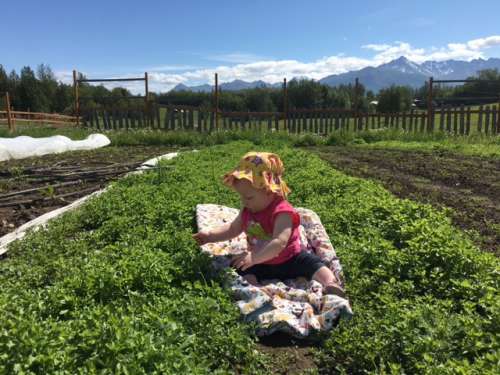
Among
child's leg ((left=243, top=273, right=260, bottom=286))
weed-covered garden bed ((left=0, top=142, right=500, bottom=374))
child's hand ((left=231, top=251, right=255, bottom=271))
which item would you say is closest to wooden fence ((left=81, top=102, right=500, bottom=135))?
weed-covered garden bed ((left=0, top=142, right=500, bottom=374))

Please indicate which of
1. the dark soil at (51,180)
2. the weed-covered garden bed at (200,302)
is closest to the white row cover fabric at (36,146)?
the dark soil at (51,180)

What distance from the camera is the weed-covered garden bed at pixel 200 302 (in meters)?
2.17

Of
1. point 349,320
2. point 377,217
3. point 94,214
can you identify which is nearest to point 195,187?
point 94,214

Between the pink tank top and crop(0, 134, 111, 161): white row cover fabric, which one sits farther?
crop(0, 134, 111, 161): white row cover fabric

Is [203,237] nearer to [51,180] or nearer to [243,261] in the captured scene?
[243,261]

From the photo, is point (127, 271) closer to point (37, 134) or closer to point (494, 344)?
point (494, 344)

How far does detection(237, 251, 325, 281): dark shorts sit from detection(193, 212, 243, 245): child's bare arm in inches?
15.2

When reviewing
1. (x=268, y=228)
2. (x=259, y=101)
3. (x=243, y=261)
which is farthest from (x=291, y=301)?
(x=259, y=101)

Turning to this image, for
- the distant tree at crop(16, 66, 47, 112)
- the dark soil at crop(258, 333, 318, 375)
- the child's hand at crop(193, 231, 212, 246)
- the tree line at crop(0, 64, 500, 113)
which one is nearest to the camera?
the dark soil at crop(258, 333, 318, 375)

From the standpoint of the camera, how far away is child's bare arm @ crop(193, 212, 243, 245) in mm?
3852

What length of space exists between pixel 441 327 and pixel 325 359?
26.9 inches

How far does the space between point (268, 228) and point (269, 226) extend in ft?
0.07

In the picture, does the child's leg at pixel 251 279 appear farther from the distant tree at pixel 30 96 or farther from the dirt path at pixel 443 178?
the distant tree at pixel 30 96

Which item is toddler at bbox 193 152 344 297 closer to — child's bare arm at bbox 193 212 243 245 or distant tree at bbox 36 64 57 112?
child's bare arm at bbox 193 212 243 245
